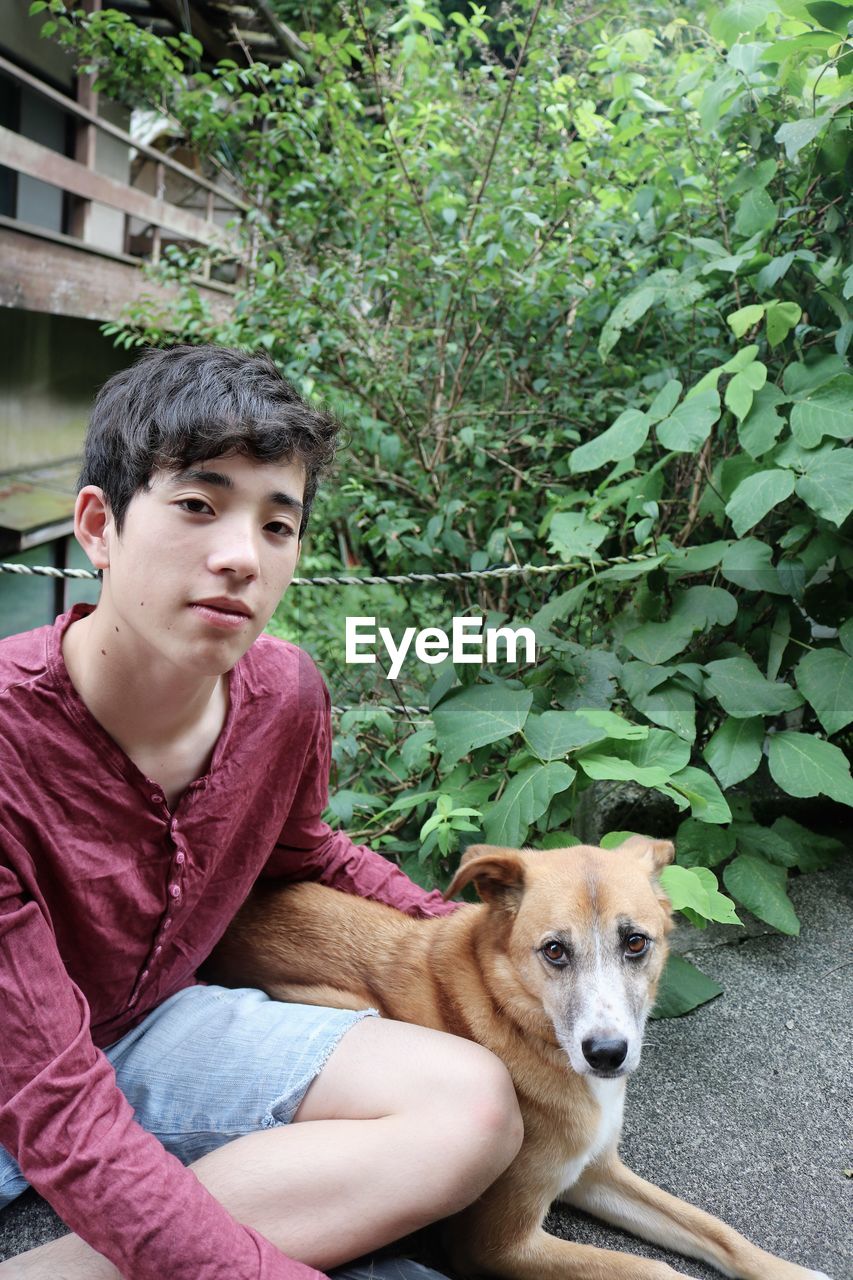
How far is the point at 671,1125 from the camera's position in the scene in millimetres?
2191

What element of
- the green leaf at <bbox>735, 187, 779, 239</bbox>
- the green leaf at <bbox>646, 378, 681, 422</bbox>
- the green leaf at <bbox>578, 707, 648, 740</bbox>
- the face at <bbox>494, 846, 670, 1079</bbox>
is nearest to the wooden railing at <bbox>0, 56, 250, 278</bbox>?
the green leaf at <bbox>735, 187, 779, 239</bbox>

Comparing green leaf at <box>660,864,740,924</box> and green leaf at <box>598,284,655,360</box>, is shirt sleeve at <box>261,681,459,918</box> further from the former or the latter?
green leaf at <box>598,284,655,360</box>

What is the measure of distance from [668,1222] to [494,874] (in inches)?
28.9

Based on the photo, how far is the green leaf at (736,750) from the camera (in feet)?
8.54

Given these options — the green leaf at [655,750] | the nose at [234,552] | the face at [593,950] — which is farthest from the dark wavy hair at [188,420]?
the green leaf at [655,750]

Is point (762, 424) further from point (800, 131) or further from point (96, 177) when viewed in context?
point (96, 177)

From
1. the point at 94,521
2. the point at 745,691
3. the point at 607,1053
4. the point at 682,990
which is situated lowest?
the point at 682,990

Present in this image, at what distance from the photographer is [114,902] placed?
1.59m

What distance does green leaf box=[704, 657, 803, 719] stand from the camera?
2.72 meters

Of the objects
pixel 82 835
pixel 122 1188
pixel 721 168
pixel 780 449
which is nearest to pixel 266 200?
pixel 721 168

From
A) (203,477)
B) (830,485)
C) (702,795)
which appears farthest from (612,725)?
(203,477)

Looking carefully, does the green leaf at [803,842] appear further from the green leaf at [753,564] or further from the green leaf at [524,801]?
the green leaf at [524,801]

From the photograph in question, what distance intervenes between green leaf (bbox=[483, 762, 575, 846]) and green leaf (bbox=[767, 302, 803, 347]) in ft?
4.78

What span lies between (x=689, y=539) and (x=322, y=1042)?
2.32 meters
